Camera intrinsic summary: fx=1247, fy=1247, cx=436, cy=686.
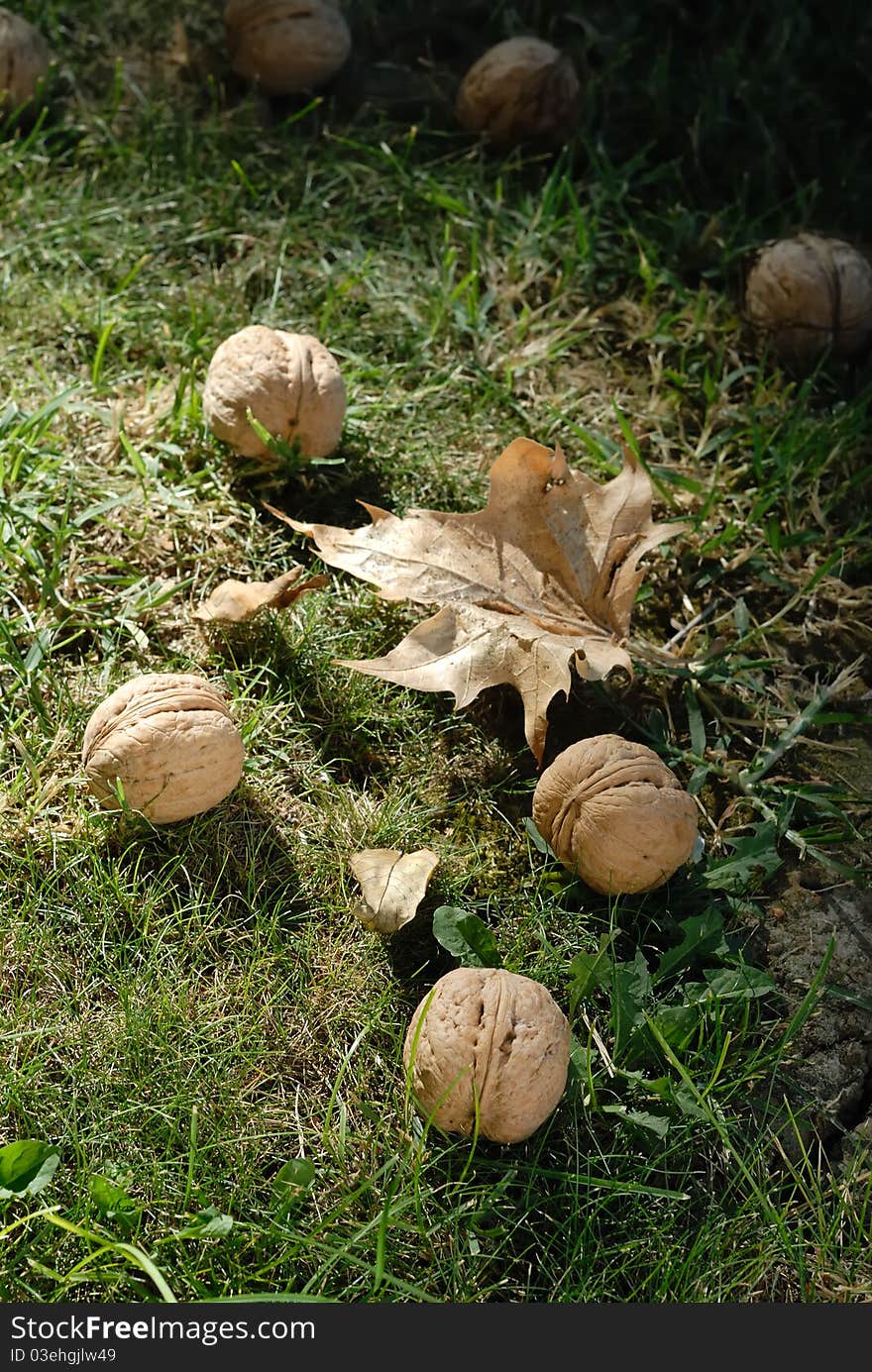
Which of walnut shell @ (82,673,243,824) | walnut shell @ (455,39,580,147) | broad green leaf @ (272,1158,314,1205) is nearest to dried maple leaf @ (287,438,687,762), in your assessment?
walnut shell @ (82,673,243,824)

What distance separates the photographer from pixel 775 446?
2.75 m

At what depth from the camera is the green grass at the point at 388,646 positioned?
1792 millimetres

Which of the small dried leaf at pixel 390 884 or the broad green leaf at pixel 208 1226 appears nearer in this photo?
the broad green leaf at pixel 208 1226

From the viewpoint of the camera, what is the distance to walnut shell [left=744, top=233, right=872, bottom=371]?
111 inches

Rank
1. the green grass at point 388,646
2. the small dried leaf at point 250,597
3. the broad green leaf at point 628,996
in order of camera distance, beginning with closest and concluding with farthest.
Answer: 1. the green grass at point 388,646
2. the broad green leaf at point 628,996
3. the small dried leaf at point 250,597

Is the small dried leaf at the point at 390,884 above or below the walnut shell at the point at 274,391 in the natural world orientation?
below

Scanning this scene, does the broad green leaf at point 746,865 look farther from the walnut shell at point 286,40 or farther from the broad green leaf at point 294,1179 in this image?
the walnut shell at point 286,40

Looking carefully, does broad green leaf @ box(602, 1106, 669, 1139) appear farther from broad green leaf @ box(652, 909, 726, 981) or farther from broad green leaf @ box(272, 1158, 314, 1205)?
broad green leaf @ box(272, 1158, 314, 1205)

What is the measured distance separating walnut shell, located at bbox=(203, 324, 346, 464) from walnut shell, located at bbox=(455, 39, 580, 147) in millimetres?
1089

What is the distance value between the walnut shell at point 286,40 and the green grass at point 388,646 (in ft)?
0.31

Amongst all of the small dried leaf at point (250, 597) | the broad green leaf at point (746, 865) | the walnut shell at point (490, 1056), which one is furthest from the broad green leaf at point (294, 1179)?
the small dried leaf at point (250, 597)

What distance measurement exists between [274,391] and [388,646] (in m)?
0.54

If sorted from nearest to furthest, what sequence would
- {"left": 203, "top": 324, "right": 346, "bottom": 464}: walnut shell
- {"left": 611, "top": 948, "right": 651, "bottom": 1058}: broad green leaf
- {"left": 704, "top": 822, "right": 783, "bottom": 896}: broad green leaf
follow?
{"left": 611, "top": 948, "right": 651, "bottom": 1058}: broad green leaf
{"left": 704, "top": 822, "right": 783, "bottom": 896}: broad green leaf
{"left": 203, "top": 324, "right": 346, "bottom": 464}: walnut shell

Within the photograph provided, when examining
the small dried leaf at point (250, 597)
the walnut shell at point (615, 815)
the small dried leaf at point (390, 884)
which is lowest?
the small dried leaf at point (390, 884)
